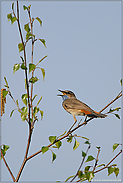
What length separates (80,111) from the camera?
378cm

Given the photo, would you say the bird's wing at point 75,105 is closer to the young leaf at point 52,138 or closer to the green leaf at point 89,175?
the young leaf at point 52,138

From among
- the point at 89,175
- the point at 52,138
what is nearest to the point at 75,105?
the point at 52,138

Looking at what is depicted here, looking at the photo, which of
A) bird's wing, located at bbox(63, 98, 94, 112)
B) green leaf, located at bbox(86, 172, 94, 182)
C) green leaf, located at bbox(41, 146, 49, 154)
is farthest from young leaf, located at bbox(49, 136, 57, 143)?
bird's wing, located at bbox(63, 98, 94, 112)

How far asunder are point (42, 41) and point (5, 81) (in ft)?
1.89

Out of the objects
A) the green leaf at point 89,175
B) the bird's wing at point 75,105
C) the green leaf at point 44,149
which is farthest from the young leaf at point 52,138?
the bird's wing at point 75,105

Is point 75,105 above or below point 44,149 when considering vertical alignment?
above

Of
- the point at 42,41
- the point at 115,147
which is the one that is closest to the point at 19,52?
the point at 42,41

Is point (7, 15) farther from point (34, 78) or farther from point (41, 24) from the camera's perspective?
point (34, 78)

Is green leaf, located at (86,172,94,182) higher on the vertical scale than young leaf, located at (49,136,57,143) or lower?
lower

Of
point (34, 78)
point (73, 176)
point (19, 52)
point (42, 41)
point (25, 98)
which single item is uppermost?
point (42, 41)

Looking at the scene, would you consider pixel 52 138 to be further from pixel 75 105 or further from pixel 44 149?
pixel 75 105

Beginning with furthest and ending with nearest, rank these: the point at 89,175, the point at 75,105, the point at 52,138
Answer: the point at 75,105 → the point at 52,138 → the point at 89,175

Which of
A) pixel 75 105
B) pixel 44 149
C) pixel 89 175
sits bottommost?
pixel 89 175

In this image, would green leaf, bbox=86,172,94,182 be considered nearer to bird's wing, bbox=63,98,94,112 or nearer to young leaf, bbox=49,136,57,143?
young leaf, bbox=49,136,57,143
